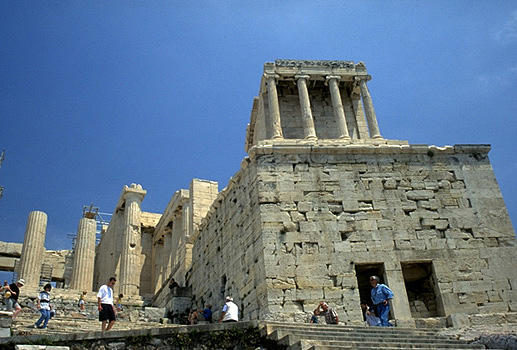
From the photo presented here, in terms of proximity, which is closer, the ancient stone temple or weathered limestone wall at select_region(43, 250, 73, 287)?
the ancient stone temple

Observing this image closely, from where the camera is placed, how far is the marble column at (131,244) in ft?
86.8

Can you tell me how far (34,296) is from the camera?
65.8 feet

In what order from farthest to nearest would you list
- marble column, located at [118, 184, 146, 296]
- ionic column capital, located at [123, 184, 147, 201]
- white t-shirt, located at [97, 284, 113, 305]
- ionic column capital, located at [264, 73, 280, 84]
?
ionic column capital, located at [123, 184, 147, 201]
marble column, located at [118, 184, 146, 296]
ionic column capital, located at [264, 73, 280, 84]
white t-shirt, located at [97, 284, 113, 305]

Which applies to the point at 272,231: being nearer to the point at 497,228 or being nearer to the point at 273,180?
the point at 273,180

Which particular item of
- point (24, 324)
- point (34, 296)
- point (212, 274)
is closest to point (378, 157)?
point (212, 274)

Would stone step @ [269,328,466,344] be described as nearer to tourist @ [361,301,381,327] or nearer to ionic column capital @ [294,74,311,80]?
tourist @ [361,301,381,327]

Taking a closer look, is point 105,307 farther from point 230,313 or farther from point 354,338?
point 354,338

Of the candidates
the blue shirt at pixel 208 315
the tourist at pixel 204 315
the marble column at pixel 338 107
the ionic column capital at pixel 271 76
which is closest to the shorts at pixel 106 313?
the tourist at pixel 204 315

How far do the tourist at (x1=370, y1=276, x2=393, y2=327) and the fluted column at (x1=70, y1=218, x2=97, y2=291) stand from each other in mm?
19172

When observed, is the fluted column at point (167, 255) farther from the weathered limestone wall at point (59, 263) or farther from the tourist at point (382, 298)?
the tourist at point (382, 298)

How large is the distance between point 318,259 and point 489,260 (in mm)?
4690

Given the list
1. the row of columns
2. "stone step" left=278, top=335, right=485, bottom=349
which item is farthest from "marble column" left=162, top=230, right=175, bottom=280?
"stone step" left=278, top=335, right=485, bottom=349

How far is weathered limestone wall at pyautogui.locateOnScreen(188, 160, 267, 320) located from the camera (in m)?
14.6

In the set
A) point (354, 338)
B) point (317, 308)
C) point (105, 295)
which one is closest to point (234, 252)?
point (317, 308)
